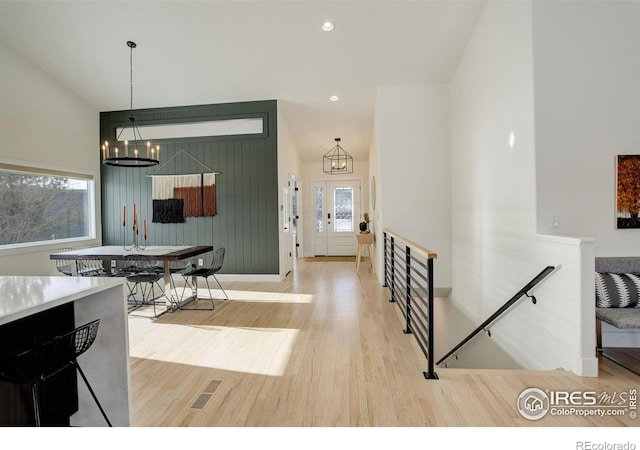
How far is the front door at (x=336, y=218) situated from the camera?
875 cm

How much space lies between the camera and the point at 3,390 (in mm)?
1533

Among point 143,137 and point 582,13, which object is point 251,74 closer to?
point 143,137

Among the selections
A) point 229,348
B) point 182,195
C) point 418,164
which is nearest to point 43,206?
point 182,195

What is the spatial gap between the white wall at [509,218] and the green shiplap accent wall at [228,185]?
10.00 ft

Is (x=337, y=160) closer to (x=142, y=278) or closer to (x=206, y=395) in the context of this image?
(x=142, y=278)

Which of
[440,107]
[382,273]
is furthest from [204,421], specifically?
[440,107]

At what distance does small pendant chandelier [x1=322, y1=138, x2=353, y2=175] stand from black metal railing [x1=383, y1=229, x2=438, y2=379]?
3264 mm

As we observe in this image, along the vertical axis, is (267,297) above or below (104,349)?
below

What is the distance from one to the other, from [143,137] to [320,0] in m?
4.03

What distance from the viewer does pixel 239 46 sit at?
439cm

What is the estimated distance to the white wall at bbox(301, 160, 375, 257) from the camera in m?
8.67

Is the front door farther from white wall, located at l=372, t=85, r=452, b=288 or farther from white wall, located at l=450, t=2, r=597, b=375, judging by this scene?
white wall, located at l=450, t=2, r=597, b=375

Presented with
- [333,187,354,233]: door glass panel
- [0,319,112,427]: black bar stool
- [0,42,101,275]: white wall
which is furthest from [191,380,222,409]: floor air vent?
[333,187,354,233]: door glass panel

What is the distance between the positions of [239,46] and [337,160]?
411 cm
